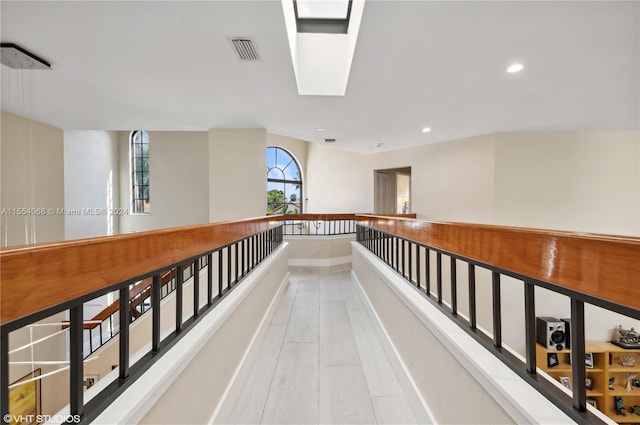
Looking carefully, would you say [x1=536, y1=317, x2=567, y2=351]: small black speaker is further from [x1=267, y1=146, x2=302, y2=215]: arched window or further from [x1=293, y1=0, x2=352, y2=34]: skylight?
[x1=267, y1=146, x2=302, y2=215]: arched window

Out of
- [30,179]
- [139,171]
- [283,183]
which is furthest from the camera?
[283,183]

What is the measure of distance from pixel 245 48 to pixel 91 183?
21.5 feet

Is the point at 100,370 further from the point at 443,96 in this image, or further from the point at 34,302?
the point at 443,96

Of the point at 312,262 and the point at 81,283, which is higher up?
the point at 81,283

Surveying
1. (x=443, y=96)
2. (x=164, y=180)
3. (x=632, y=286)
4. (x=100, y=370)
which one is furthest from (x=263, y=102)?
(x=164, y=180)

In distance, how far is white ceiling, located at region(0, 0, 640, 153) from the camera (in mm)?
1858

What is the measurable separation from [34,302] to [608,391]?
693 centimetres

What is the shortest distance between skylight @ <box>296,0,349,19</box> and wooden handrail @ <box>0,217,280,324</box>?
2748 mm

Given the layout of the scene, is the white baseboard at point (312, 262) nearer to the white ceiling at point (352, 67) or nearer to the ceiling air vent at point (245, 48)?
the white ceiling at point (352, 67)

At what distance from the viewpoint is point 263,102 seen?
3.43 meters

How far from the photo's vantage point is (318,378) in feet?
5.34

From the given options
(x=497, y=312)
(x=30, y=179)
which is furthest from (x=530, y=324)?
(x=30, y=179)

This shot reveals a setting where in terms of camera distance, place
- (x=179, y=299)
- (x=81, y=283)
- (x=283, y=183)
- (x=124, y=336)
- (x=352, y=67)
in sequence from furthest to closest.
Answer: (x=283, y=183)
(x=352, y=67)
(x=179, y=299)
(x=124, y=336)
(x=81, y=283)

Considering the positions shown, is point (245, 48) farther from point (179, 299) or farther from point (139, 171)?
point (139, 171)
